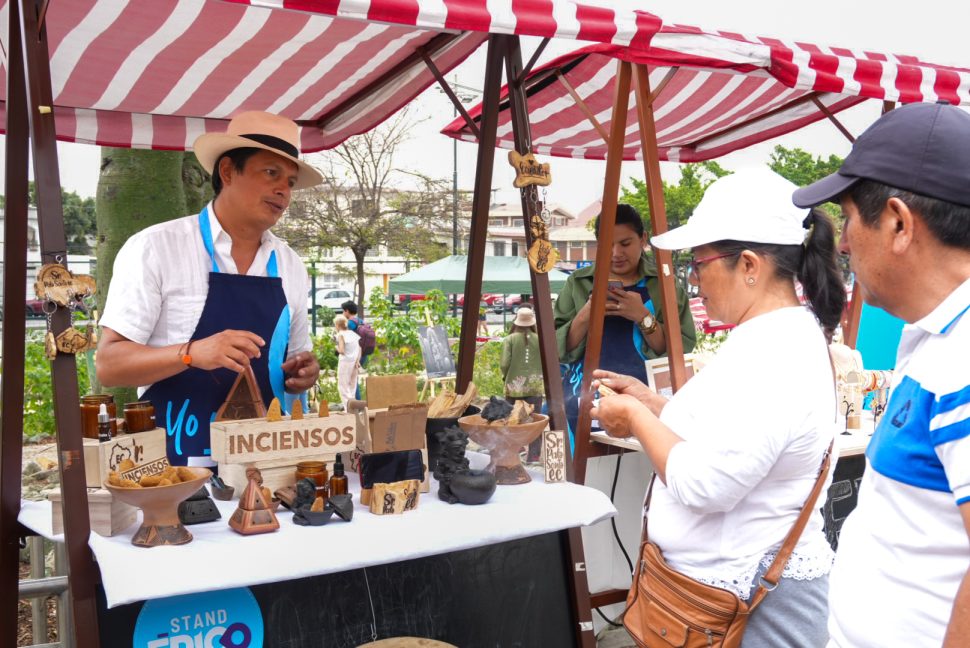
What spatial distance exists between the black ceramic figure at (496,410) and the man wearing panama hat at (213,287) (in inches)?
24.3

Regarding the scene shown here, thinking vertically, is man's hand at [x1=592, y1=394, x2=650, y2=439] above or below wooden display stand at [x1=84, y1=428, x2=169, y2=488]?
above

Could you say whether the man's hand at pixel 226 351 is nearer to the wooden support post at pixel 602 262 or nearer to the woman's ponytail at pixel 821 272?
the woman's ponytail at pixel 821 272

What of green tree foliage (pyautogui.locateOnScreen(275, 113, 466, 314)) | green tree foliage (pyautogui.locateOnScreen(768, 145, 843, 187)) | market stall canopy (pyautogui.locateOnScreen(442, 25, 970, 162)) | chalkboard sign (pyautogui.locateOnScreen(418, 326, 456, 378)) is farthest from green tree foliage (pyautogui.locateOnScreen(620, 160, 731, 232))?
market stall canopy (pyautogui.locateOnScreen(442, 25, 970, 162))

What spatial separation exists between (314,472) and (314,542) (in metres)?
0.26

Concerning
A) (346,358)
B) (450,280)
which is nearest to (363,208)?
(450,280)

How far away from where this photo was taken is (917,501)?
1089 millimetres

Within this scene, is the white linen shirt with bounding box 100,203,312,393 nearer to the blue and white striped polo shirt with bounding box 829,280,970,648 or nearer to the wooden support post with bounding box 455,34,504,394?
the wooden support post with bounding box 455,34,504,394

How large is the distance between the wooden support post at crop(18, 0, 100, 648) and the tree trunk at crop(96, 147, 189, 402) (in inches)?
105

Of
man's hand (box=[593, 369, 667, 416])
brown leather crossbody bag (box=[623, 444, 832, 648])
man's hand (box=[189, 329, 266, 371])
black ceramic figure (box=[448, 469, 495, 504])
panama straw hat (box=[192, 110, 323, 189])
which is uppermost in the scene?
panama straw hat (box=[192, 110, 323, 189])

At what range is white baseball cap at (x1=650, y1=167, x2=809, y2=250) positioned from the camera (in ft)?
5.49

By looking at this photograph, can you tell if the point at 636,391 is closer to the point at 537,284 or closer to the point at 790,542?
the point at 790,542

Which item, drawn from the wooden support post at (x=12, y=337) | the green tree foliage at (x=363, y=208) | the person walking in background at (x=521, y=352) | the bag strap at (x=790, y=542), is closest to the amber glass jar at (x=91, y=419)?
the wooden support post at (x=12, y=337)

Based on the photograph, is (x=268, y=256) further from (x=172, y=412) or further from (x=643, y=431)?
(x=643, y=431)

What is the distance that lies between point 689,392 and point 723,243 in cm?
32
